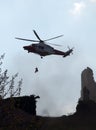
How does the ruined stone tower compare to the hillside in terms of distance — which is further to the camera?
the ruined stone tower

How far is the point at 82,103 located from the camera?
65.9m

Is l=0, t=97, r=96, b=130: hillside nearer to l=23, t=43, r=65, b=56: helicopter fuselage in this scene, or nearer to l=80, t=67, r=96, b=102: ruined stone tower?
l=23, t=43, r=65, b=56: helicopter fuselage

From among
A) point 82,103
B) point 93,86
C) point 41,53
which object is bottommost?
point 82,103

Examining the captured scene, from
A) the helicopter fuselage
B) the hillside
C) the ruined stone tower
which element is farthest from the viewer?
the ruined stone tower

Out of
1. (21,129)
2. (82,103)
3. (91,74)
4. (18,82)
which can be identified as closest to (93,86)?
(91,74)

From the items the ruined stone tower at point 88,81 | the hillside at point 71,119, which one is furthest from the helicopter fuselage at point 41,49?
the ruined stone tower at point 88,81

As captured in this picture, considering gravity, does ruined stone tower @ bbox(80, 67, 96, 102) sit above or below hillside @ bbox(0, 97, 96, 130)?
above

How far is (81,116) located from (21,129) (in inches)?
573

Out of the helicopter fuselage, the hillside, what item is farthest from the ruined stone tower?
the helicopter fuselage

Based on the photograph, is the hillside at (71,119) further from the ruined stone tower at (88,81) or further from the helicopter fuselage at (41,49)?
the ruined stone tower at (88,81)

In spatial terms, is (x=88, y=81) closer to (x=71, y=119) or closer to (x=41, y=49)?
(x=71, y=119)

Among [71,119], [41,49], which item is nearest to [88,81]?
[71,119]

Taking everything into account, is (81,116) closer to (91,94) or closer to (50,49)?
(50,49)

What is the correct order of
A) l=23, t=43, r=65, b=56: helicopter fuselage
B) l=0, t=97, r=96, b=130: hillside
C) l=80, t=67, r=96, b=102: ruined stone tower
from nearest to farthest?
l=0, t=97, r=96, b=130: hillside
l=23, t=43, r=65, b=56: helicopter fuselage
l=80, t=67, r=96, b=102: ruined stone tower
